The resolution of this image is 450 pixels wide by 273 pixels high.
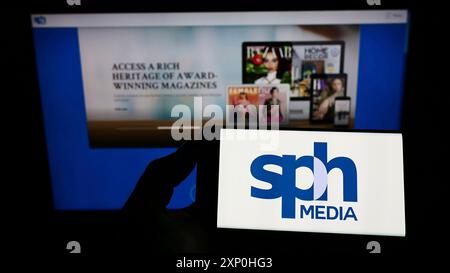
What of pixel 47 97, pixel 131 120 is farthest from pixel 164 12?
pixel 47 97

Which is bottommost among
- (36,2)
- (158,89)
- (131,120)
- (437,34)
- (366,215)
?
(366,215)

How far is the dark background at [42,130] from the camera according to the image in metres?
1.12

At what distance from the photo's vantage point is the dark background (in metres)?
1.12

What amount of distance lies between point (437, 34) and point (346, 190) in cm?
68

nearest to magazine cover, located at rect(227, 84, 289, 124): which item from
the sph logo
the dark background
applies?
the dark background

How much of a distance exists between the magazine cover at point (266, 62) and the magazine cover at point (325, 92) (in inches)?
3.9

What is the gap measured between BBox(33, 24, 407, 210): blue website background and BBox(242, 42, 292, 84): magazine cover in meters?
0.24

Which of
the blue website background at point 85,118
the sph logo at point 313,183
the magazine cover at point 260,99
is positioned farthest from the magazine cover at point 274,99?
the sph logo at point 313,183

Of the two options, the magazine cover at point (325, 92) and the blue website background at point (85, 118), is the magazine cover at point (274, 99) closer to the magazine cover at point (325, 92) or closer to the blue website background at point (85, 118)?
the magazine cover at point (325, 92)

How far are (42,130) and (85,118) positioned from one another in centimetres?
17

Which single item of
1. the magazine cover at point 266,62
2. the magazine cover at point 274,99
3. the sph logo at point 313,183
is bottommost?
the sph logo at point 313,183

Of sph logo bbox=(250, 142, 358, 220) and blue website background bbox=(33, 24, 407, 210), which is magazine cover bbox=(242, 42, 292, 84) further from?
sph logo bbox=(250, 142, 358, 220)

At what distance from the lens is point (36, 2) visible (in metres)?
1.13
